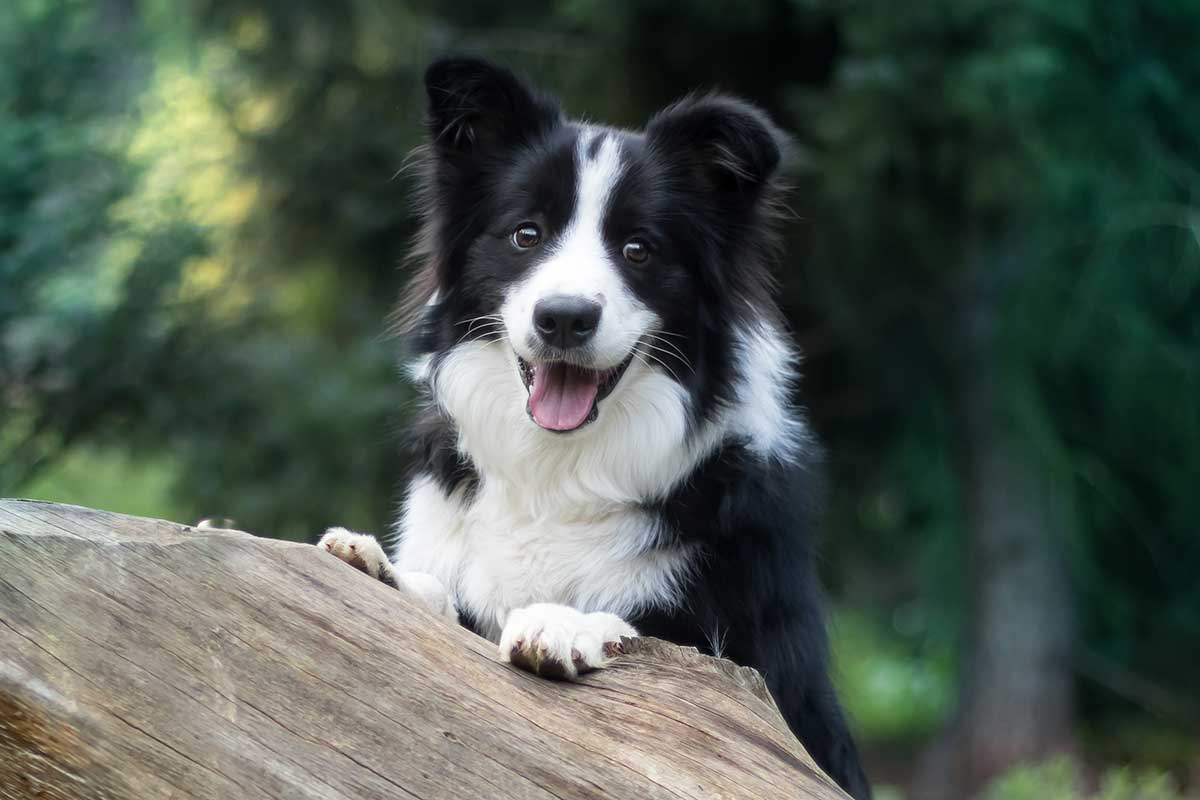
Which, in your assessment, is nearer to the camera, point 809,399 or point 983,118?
point 983,118

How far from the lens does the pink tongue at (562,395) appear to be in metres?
3.46

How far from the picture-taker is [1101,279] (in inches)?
276

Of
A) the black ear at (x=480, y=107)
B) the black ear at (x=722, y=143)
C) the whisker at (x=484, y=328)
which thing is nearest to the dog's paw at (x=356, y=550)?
the whisker at (x=484, y=328)

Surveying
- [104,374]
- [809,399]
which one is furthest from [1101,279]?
[104,374]

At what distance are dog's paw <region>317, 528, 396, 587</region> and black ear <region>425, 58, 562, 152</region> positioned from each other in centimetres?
130

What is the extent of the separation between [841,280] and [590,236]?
381cm

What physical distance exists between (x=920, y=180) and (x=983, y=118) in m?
0.54

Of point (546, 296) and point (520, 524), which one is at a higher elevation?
point (546, 296)

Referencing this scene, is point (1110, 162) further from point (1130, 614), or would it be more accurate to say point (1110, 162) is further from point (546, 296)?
point (546, 296)

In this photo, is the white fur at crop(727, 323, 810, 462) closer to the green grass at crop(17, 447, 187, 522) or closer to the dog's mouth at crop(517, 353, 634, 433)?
the dog's mouth at crop(517, 353, 634, 433)

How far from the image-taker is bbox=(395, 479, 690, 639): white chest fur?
3391 mm

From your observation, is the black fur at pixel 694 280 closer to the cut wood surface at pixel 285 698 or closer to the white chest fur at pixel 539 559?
the white chest fur at pixel 539 559

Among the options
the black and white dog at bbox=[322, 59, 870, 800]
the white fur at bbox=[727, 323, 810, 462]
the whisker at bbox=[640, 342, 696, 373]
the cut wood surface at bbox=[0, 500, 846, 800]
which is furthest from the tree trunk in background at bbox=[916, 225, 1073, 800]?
Answer: the cut wood surface at bbox=[0, 500, 846, 800]

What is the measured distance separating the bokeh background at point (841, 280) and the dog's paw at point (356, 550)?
3.28 m
